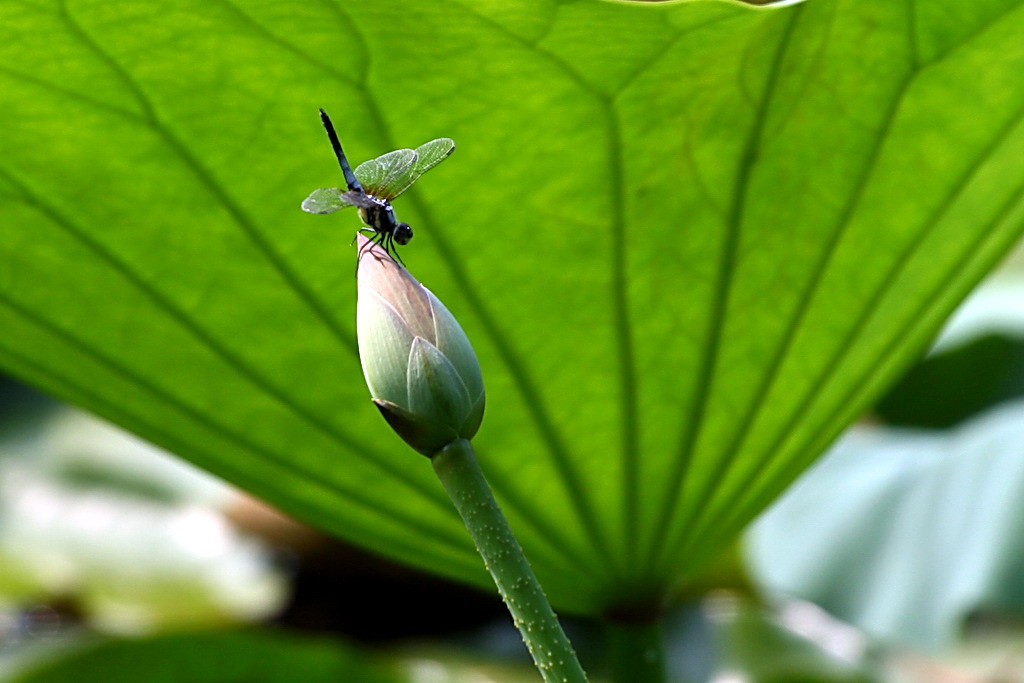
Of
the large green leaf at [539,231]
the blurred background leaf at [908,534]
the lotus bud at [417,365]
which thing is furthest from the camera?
the blurred background leaf at [908,534]

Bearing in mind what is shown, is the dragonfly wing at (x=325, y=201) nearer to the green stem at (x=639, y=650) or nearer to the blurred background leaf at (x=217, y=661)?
the green stem at (x=639, y=650)

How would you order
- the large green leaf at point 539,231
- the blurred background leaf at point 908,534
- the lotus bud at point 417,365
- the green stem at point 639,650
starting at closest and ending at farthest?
the lotus bud at point 417,365, the large green leaf at point 539,231, the green stem at point 639,650, the blurred background leaf at point 908,534

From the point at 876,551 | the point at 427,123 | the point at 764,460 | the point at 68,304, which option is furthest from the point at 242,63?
the point at 876,551

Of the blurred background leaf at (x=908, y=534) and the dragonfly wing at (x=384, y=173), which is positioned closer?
the dragonfly wing at (x=384, y=173)

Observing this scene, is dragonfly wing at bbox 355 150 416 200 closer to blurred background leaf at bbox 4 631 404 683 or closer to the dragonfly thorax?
the dragonfly thorax

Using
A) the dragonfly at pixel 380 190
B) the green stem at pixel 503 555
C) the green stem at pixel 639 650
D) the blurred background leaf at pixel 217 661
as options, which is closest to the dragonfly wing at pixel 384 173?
the dragonfly at pixel 380 190

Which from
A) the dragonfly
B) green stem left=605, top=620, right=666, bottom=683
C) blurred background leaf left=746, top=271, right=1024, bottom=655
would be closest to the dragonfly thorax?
the dragonfly
